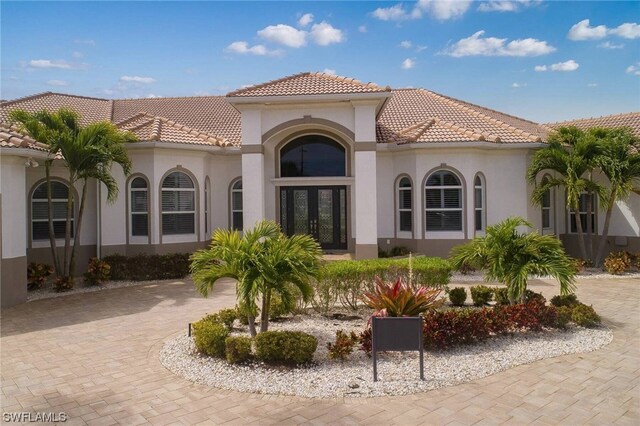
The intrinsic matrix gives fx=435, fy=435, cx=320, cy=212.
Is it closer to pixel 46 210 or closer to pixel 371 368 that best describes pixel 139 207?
pixel 46 210

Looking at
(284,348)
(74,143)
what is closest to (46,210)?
(74,143)

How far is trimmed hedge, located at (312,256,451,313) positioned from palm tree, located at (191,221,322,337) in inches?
77.4

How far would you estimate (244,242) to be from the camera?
7.45 meters

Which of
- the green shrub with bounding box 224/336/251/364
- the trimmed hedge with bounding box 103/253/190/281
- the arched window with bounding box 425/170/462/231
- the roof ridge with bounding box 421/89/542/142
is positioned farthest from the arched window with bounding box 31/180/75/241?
the roof ridge with bounding box 421/89/542/142

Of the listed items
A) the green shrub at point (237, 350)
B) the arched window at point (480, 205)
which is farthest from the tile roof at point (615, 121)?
the green shrub at point (237, 350)

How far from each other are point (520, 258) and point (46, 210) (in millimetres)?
15526

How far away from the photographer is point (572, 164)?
1541 centimetres

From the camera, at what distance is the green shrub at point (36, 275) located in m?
13.5

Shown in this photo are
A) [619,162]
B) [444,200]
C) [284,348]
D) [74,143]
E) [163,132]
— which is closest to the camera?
[284,348]

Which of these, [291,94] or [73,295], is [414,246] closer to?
[291,94]

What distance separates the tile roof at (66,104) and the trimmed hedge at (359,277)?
15.3m

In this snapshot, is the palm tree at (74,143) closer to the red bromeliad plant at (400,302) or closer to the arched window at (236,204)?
the arched window at (236,204)

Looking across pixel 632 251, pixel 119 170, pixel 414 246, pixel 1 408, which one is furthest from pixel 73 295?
pixel 632 251

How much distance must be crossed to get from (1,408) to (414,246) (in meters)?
13.8
